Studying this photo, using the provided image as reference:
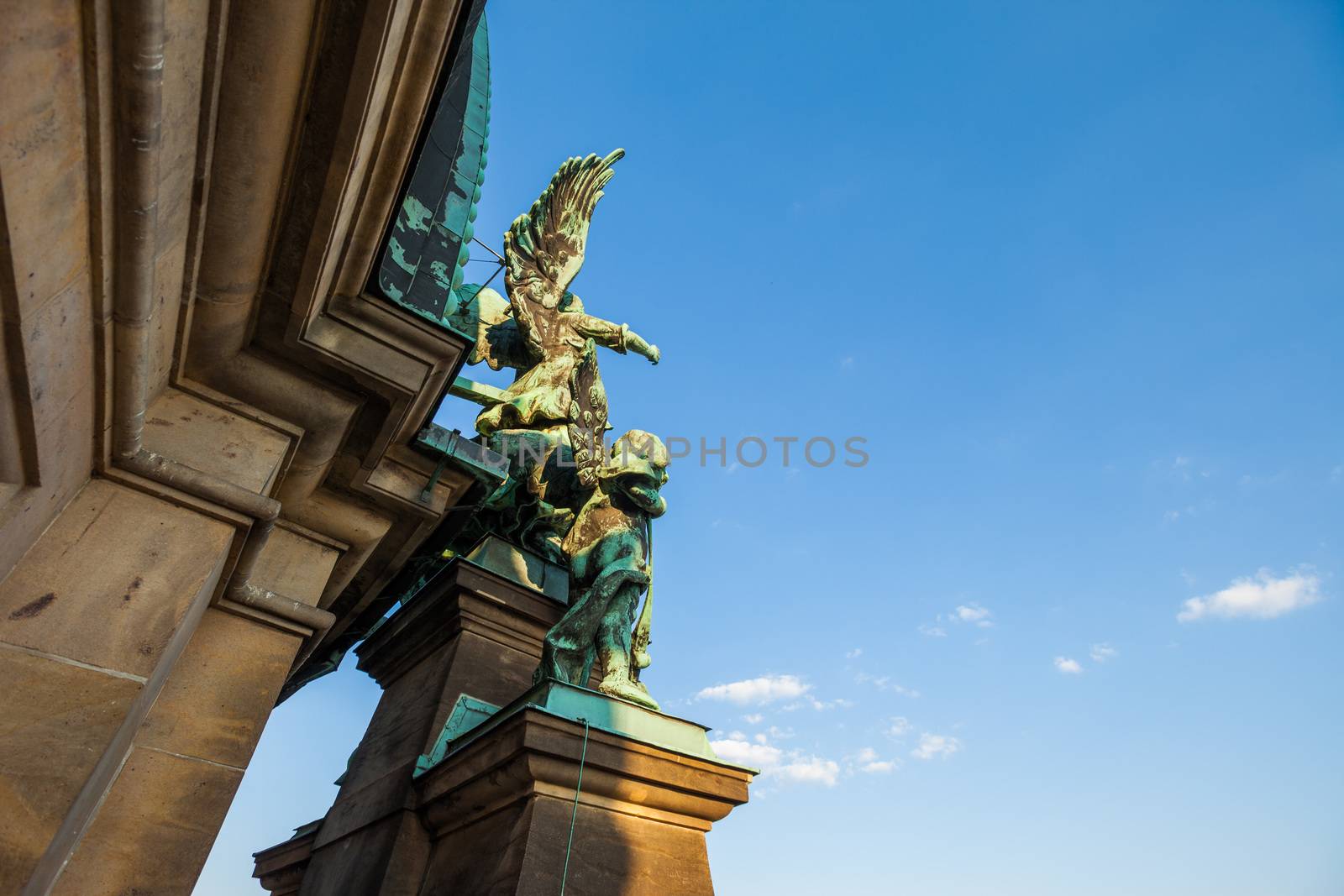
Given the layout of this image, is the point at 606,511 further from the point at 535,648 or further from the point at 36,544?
the point at 36,544

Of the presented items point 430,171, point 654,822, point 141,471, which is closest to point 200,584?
point 141,471

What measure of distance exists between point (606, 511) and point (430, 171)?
8.28 ft

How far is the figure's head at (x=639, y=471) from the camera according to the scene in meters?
5.28

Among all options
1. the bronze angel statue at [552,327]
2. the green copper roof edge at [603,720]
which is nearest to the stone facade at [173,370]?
the green copper roof edge at [603,720]

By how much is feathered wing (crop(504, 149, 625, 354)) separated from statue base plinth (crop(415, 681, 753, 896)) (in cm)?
397

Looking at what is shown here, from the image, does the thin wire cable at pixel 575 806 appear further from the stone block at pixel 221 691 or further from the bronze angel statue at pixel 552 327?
the bronze angel statue at pixel 552 327

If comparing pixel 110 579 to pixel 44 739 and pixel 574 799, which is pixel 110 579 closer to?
pixel 44 739

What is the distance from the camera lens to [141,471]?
98.3 inches

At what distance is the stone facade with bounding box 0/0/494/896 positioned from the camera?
1571 millimetres

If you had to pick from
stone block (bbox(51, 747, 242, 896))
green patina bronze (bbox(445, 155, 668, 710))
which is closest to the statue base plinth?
green patina bronze (bbox(445, 155, 668, 710))

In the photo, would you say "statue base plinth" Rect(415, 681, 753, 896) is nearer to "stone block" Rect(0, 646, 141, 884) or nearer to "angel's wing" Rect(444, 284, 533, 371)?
"stone block" Rect(0, 646, 141, 884)

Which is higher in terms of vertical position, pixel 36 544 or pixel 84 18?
pixel 84 18

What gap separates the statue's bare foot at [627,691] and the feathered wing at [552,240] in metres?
3.55

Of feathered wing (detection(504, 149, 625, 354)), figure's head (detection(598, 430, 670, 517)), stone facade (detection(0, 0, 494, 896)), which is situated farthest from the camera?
feathered wing (detection(504, 149, 625, 354))
